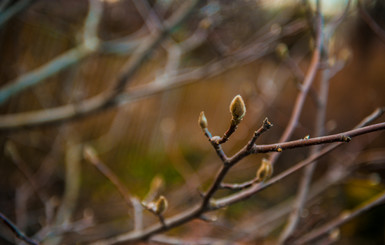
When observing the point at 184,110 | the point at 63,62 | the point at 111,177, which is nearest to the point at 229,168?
the point at 111,177

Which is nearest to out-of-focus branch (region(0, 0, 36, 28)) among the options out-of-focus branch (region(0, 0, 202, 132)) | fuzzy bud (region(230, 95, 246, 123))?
out-of-focus branch (region(0, 0, 202, 132))

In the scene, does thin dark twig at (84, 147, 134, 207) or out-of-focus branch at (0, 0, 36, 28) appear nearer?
thin dark twig at (84, 147, 134, 207)

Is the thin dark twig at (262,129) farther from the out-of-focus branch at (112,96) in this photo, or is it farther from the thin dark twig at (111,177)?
the out-of-focus branch at (112,96)

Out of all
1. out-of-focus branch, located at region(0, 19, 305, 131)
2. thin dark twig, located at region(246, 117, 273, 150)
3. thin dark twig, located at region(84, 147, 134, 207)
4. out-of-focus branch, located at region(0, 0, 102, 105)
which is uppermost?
out-of-focus branch, located at region(0, 0, 102, 105)

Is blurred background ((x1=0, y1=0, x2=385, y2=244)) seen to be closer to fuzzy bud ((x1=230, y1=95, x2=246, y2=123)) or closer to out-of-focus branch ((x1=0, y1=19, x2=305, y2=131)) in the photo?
out-of-focus branch ((x1=0, y1=19, x2=305, y2=131))

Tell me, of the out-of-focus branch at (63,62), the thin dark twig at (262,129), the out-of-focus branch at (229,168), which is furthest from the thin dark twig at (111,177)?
the out-of-focus branch at (63,62)

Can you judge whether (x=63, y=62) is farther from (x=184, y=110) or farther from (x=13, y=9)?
(x=184, y=110)

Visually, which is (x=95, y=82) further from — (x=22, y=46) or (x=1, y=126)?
(x=1, y=126)
